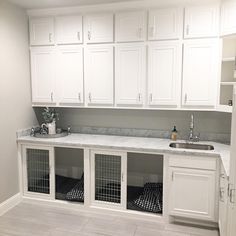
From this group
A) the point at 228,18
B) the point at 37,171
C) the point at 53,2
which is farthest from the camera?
the point at 37,171

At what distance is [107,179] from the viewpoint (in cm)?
345

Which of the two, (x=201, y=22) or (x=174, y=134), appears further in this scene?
(x=174, y=134)

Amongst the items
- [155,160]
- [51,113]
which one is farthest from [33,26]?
[155,160]

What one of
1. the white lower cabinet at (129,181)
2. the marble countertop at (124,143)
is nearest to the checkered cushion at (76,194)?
the white lower cabinet at (129,181)

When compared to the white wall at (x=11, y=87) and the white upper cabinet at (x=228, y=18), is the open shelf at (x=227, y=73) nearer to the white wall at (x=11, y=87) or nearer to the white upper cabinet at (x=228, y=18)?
the white upper cabinet at (x=228, y=18)

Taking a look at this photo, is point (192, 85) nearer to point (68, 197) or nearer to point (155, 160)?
point (155, 160)

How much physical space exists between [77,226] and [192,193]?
53.5 inches

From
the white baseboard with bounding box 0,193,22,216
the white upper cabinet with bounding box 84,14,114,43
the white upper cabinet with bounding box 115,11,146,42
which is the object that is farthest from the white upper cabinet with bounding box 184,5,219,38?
the white baseboard with bounding box 0,193,22,216

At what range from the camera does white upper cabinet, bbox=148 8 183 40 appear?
115 inches

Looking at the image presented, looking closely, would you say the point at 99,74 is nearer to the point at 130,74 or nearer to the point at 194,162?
the point at 130,74

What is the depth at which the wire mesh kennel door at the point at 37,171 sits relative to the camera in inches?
134

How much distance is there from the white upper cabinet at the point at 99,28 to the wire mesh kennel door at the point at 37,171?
1.61 meters

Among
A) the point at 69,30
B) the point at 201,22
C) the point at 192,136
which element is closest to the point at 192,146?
the point at 192,136

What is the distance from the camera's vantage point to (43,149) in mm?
3309
